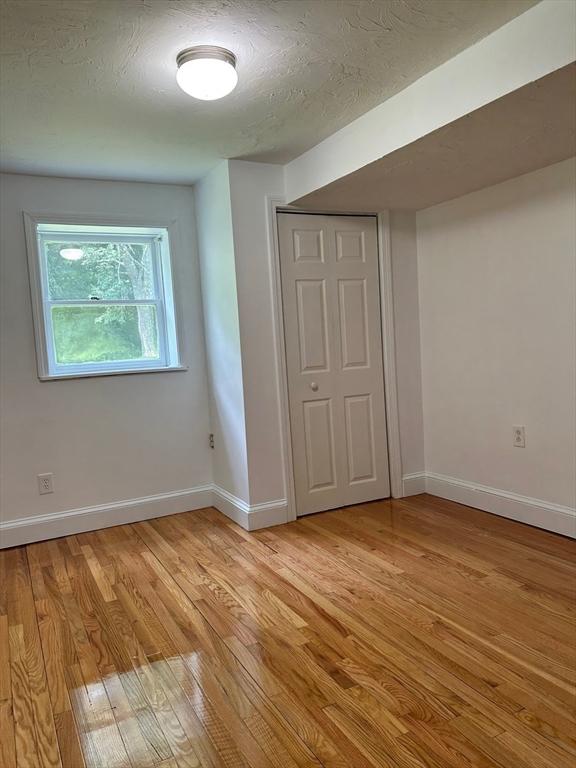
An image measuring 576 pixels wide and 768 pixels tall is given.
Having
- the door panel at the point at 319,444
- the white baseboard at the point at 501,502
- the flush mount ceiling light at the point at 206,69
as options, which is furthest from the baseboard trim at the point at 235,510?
the flush mount ceiling light at the point at 206,69

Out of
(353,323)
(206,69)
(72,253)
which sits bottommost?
(353,323)

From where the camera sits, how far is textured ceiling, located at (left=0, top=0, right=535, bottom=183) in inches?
73.3

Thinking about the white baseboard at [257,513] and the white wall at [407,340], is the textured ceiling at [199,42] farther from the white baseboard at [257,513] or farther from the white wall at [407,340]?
the white baseboard at [257,513]

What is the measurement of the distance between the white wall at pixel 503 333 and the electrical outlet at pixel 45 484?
2.57 m

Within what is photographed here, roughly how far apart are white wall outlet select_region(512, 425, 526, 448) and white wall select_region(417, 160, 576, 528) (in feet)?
0.11

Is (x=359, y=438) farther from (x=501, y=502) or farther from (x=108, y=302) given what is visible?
(x=108, y=302)

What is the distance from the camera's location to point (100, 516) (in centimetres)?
372

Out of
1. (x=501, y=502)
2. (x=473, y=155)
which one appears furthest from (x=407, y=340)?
(x=473, y=155)

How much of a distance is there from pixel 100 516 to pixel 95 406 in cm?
73

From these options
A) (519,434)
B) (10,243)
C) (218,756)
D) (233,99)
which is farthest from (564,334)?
(10,243)

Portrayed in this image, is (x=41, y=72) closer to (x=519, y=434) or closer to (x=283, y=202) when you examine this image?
(x=283, y=202)

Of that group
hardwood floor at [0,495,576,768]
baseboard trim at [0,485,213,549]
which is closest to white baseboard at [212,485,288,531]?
hardwood floor at [0,495,576,768]

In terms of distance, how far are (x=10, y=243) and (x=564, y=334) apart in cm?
325

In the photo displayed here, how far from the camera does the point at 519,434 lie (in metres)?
3.33
